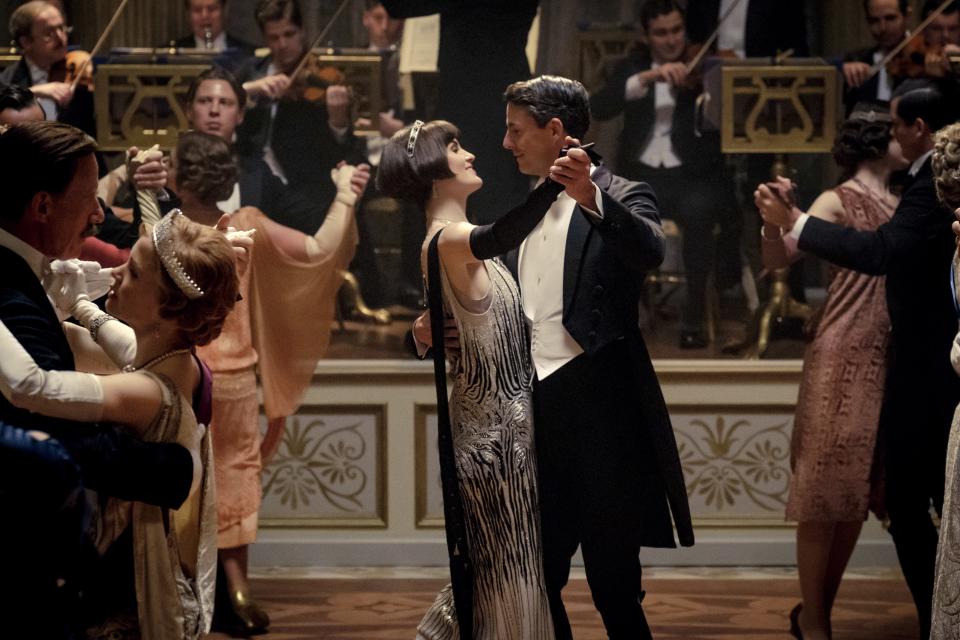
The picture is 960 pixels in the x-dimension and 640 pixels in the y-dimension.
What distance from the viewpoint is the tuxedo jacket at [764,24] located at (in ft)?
20.3

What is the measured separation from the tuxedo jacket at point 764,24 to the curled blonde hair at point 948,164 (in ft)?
8.43

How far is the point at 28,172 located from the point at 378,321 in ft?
11.1

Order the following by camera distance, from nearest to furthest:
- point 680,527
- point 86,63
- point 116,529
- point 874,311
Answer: point 116,529, point 680,527, point 874,311, point 86,63

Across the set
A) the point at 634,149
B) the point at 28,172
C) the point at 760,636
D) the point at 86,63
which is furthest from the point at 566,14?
the point at 28,172

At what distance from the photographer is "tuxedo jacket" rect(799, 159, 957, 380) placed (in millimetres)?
4438

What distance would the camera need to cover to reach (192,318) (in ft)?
9.37

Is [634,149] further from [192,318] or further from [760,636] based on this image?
[192,318]

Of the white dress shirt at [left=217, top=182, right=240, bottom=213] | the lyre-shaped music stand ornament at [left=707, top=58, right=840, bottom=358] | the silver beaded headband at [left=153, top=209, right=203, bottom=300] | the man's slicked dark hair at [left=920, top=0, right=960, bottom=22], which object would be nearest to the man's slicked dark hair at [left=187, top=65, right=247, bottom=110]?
the white dress shirt at [left=217, top=182, right=240, bottom=213]

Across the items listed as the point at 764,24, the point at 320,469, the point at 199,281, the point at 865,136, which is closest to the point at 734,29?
the point at 764,24

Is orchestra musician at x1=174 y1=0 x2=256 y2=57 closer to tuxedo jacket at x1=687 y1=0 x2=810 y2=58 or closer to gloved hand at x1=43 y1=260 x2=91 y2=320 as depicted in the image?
tuxedo jacket at x1=687 y1=0 x2=810 y2=58

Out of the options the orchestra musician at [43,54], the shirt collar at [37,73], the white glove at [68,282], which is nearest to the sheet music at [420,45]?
the orchestra musician at [43,54]

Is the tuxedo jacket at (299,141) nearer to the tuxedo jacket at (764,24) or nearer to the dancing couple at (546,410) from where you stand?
the tuxedo jacket at (764,24)

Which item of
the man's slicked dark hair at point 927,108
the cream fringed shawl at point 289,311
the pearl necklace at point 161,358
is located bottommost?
the cream fringed shawl at point 289,311

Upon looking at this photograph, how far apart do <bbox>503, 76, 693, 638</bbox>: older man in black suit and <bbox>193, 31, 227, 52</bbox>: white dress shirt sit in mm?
2800
